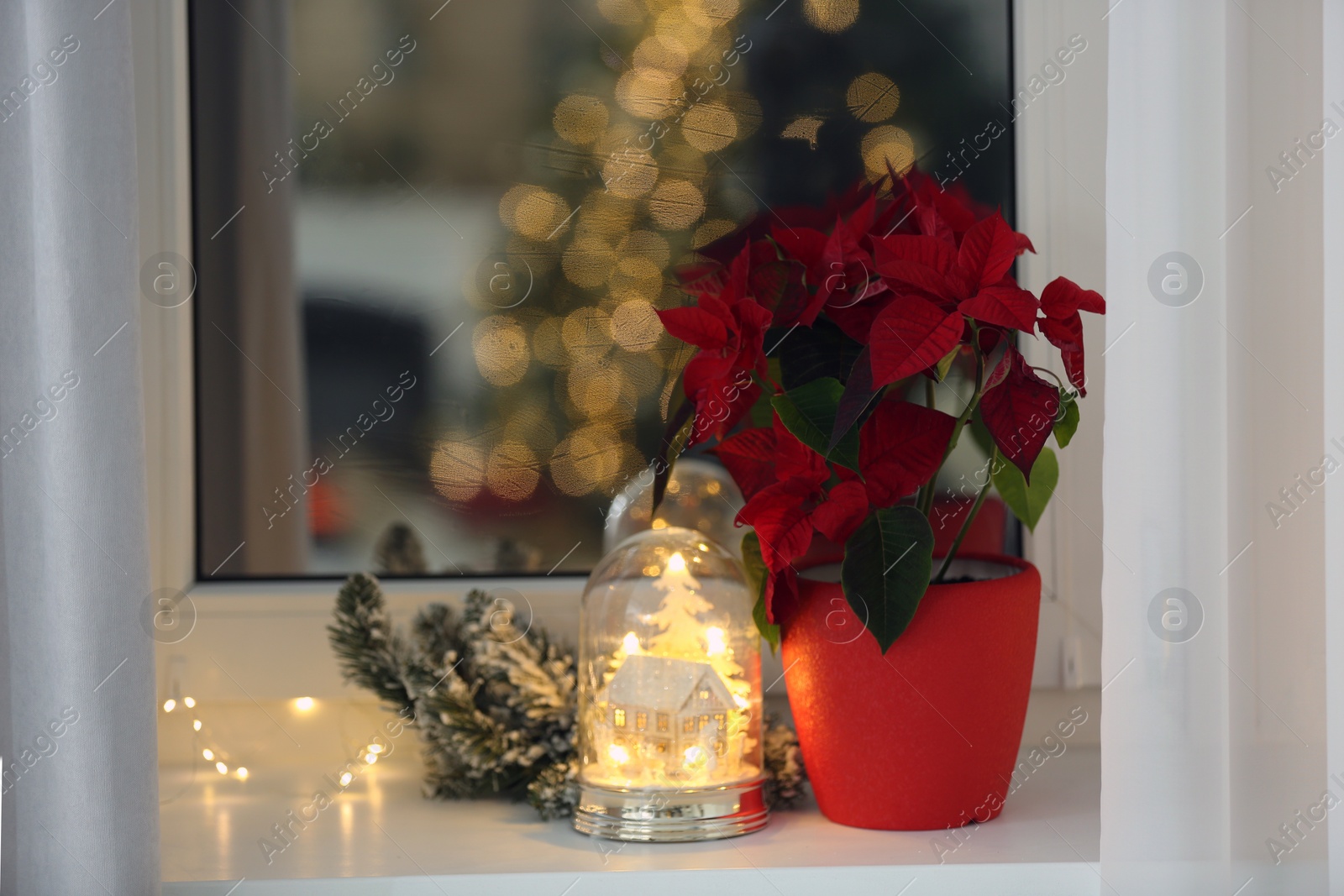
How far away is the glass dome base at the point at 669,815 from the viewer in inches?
33.1

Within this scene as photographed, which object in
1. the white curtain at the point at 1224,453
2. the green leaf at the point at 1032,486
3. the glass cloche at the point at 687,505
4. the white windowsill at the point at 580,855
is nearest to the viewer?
the white curtain at the point at 1224,453

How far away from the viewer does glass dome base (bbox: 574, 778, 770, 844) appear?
2.76ft

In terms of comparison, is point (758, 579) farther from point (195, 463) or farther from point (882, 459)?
point (195, 463)

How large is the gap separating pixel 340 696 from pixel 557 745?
→ 0.86 ft

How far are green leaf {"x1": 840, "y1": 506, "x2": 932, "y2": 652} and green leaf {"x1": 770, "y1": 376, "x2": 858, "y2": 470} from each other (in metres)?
0.06

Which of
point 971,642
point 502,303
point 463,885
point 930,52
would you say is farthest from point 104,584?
point 930,52

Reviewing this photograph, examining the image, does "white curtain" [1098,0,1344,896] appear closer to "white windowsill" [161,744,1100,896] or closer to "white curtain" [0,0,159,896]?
"white windowsill" [161,744,1100,896]

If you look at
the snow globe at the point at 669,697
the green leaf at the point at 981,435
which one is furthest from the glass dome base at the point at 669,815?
the green leaf at the point at 981,435

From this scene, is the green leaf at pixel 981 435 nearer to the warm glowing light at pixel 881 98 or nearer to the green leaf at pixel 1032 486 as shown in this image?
the green leaf at pixel 1032 486

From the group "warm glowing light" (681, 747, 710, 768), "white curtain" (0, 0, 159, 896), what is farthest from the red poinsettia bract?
"white curtain" (0, 0, 159, 896)

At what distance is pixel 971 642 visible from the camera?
811mm

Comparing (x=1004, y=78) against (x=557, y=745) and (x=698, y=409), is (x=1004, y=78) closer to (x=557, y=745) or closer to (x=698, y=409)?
(x=698, y=409)

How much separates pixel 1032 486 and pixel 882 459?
0.18 m

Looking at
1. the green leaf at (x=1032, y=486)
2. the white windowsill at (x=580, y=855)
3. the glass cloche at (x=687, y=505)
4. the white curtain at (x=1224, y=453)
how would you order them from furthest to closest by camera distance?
the glass cloche at (x=687, y=505)
the green leaf at (x=1032, y=486)
the white windowsill at (x=580, y=855)
the white curtain at (x=1224, y=453)
